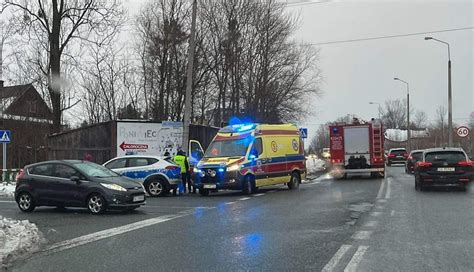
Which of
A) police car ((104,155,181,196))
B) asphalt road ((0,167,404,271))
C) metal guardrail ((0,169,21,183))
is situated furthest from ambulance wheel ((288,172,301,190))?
metal guardrail ((0,169,21,183))

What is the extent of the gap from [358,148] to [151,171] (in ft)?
41.8

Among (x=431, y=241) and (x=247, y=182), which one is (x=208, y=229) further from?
(x=247, y=182)

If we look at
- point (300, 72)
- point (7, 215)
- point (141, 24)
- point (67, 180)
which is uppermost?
point (141, 24)

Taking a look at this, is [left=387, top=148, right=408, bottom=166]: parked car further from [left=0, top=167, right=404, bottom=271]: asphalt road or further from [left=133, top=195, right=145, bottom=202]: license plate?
[left=133, top=195, right=145, bottom=202]: license plate

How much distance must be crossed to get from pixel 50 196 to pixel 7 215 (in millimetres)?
1203

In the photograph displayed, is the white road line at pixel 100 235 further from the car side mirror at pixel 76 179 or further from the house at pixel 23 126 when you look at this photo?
the house at pixel 23 126

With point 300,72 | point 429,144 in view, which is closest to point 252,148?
point 300,72

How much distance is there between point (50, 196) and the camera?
45.7 feet

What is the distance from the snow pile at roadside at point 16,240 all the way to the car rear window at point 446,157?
1375 cm

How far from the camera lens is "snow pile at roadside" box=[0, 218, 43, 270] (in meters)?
7.96

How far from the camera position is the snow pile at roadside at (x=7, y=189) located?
21.0 meters

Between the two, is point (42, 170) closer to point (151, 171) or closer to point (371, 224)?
point (151, 171)

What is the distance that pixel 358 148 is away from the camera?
27000 millimetres

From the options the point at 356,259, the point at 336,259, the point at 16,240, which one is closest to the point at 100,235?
the point at 16,240
